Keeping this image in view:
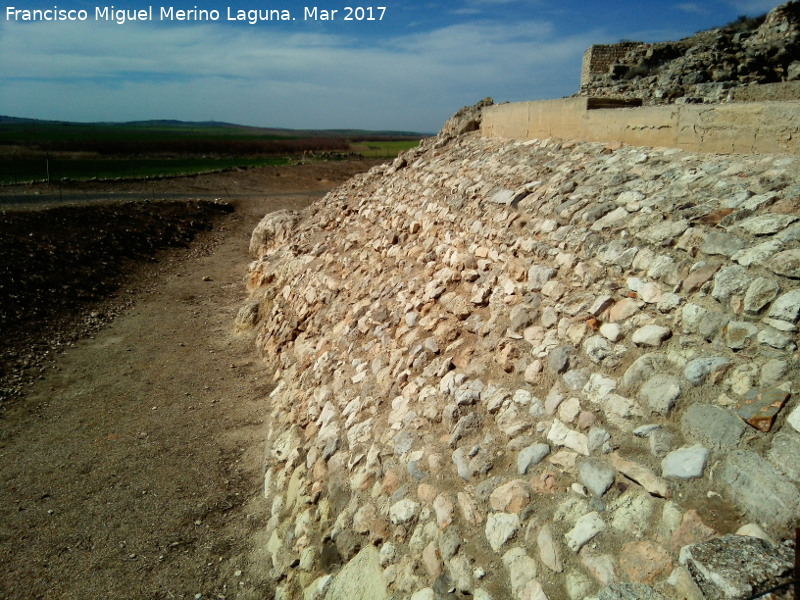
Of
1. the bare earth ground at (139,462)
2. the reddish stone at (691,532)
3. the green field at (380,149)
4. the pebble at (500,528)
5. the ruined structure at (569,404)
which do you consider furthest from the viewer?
the green field at (380,149)

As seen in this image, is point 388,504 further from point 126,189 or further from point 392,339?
point 126,189

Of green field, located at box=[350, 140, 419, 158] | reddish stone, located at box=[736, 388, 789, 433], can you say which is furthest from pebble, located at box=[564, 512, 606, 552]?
green field, located at box=[350, 140, 419, 158]

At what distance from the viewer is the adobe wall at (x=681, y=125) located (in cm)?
497

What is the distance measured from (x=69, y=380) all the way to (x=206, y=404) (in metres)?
3.12

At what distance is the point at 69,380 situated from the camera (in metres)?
9.80

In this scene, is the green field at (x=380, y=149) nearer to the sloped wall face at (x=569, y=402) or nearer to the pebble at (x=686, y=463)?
the sloped wall face at (x=569, y=402)

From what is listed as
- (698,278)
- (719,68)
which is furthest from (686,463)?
(719,68)

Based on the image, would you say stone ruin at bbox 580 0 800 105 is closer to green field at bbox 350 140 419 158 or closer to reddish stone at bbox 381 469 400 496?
reddish stone at bbox 381 469 400 496

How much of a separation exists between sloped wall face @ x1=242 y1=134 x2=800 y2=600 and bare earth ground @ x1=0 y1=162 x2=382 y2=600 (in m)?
0.63

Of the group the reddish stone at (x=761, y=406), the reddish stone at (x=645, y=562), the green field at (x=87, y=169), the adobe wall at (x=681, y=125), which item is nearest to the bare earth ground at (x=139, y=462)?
the reddish stone at (x=645, y=562)

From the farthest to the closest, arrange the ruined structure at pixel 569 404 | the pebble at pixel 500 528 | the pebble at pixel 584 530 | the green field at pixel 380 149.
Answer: the green field at pixel 380 149
the pebble at pixel 500 528
the pebble at pixel 584 530
the ruined structure at pixel 569 404

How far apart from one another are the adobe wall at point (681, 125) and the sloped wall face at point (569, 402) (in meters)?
0.23

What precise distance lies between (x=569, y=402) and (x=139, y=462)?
563 cm

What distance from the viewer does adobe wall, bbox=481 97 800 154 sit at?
497 cm
